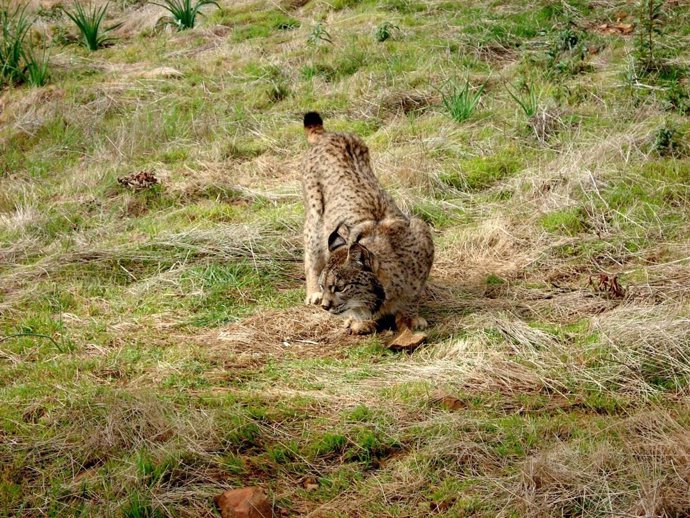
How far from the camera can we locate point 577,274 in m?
6.75

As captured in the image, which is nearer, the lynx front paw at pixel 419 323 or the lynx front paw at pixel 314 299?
the lynx front paw at pixel 419 323

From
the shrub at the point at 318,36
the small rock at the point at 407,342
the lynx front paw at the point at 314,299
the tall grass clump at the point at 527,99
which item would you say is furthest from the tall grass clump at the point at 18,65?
the small rock at the point at 407,342

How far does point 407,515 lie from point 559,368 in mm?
1459

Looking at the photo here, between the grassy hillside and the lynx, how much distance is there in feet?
0.74

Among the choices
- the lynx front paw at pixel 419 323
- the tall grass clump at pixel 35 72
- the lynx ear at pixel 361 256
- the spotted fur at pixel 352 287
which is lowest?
the lynx front paw at pixel 419 323

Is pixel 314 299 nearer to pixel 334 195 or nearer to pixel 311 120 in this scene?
pixel 334 195

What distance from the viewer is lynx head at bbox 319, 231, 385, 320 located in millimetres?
6094

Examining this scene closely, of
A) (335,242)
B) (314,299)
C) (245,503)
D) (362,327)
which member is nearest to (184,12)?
(314,299)

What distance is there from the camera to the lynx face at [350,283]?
609cm

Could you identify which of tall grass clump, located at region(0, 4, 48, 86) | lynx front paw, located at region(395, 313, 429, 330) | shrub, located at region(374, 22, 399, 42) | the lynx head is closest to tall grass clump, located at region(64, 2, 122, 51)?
tall grass clump, located at region(0, 4, 48, 86)

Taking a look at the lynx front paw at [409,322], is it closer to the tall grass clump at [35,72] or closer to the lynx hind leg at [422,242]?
the lynx hind leg at [422,242]

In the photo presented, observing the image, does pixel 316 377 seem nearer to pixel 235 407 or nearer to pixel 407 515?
pixel 235 407

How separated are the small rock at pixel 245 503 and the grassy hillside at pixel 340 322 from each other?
8cm

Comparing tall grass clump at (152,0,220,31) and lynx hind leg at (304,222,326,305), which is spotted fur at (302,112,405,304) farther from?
tall grass clump at (152,0,220,31)
